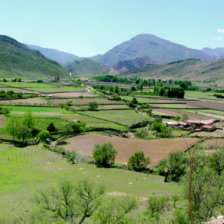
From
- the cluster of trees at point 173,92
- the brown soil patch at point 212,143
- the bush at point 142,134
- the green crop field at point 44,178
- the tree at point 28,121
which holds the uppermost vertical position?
the cluster of trees at point 173,92

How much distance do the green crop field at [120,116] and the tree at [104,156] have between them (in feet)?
127

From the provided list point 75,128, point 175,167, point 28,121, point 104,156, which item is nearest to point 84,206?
point 175,167

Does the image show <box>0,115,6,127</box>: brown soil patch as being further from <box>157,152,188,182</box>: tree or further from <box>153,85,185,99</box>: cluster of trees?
<box>153,85,185,99</box>: cluster of trees

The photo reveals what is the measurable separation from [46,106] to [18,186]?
81912mm

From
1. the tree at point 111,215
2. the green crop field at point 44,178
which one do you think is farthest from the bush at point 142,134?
the tree at point 111,215

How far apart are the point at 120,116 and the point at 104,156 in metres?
54.8

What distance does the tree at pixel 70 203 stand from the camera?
27703 mm

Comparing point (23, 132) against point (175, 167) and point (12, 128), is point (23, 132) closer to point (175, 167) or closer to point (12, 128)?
point (12, 128)

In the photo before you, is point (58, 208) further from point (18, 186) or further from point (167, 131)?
point (167, 131)

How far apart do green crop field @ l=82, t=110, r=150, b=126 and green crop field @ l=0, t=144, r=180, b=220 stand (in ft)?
143

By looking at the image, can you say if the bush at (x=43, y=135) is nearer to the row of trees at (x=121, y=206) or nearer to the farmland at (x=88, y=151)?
the farmland at (x=88, y=151)

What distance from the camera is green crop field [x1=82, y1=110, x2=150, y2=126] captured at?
319ft

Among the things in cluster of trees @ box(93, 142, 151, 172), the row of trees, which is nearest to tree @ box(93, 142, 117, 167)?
cluster of trees @ box(93, 142, 151, 172)

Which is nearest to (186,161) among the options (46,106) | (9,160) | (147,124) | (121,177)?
(121,177)
